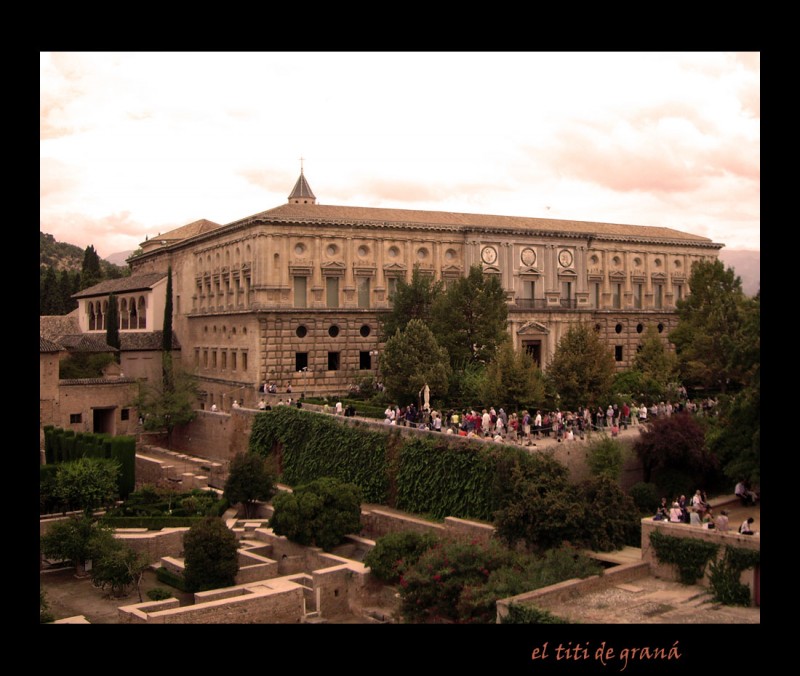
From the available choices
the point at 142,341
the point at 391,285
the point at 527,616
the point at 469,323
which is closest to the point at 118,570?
the point at 527,616

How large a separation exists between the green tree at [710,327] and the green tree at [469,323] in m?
9.97

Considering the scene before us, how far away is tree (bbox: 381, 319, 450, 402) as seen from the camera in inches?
1528

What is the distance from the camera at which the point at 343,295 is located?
49188 millimetres

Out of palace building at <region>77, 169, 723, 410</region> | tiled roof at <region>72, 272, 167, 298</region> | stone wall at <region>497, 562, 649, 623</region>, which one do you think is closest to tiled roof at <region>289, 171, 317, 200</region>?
palace building at <region>77, 169, 723, 410</region>

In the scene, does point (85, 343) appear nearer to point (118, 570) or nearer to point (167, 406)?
point (167, 406)

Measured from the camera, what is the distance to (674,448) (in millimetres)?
31875

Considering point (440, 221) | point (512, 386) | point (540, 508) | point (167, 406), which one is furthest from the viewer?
point (440, 221)

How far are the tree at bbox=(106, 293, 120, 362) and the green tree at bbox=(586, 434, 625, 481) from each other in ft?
107

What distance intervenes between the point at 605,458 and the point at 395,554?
8.61 m

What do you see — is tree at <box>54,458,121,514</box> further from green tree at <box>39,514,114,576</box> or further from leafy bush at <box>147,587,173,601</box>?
leafy bush at <box>147,587,173,601</box>

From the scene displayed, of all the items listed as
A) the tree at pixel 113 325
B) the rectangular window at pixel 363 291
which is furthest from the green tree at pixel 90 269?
the rectangular window at pixel 363 291

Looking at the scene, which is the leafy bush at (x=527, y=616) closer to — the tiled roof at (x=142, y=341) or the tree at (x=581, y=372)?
the tree at (x=581, y=372)

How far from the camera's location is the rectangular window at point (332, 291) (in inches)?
1927

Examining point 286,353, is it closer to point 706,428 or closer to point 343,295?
point 343,295
